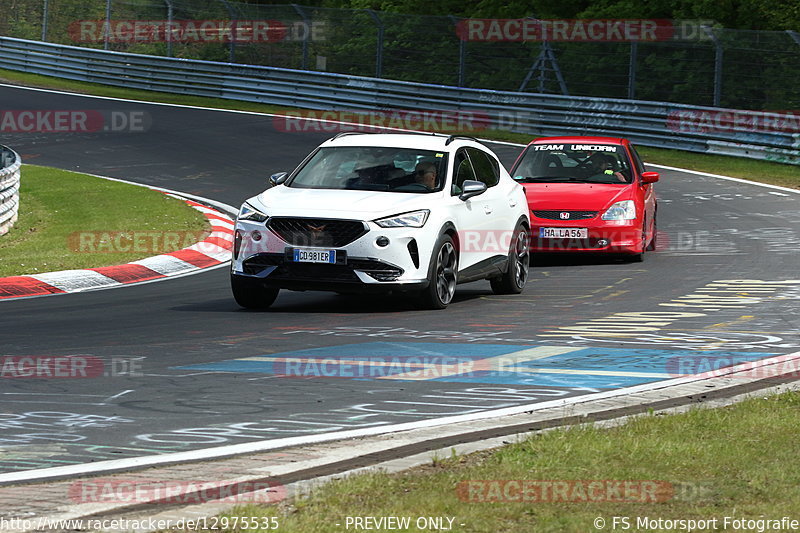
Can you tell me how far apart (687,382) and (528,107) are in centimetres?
2569

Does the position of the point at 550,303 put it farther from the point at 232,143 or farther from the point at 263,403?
the point at 232,143

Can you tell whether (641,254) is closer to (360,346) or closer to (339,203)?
(339,203)

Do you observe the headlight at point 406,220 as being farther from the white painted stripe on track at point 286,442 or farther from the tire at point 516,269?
the white painted stripe on track at point 286,442

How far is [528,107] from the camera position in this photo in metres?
34.1

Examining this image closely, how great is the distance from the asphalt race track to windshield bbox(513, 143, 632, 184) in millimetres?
1122

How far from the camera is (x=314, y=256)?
1245cm

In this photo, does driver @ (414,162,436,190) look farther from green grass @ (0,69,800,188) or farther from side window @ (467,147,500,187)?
green grass @ (0,69,800,188)

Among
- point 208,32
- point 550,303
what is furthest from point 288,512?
point 208,32

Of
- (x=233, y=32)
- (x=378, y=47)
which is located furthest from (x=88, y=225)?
(x=233, y=32)

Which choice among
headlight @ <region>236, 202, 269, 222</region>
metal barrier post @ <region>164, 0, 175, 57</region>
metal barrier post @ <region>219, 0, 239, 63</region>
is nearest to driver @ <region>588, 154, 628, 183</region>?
headlight @ <region>236, 202, 269, 222</region>

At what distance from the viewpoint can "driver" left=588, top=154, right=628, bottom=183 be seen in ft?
59.9

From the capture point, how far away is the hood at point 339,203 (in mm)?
12547

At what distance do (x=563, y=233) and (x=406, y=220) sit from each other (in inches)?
198

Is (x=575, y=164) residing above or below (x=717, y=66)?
below
